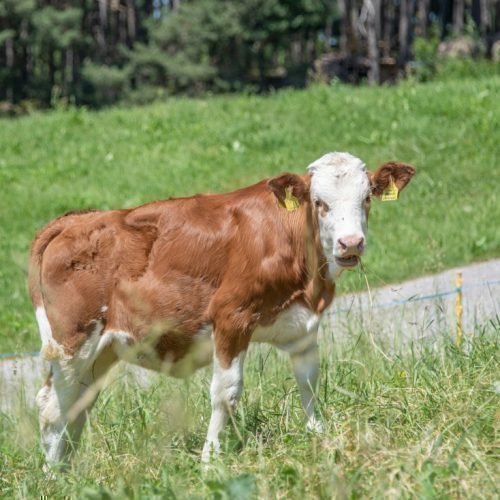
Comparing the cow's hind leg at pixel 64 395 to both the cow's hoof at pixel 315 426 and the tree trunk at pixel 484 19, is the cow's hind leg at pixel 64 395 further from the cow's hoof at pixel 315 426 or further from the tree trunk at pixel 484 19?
the tree trunk at pixel 484 19

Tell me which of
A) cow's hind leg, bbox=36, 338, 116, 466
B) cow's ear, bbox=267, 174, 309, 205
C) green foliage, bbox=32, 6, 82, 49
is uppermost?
cow's ear, bbox=267, 174, 309, 205

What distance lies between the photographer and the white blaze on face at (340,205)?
488 cm

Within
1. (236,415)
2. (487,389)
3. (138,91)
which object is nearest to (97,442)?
(236,415)

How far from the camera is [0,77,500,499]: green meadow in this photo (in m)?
4.27

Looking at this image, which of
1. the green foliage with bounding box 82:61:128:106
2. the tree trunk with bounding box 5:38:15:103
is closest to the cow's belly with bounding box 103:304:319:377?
the green foliage with bounding box 82:61:128:106

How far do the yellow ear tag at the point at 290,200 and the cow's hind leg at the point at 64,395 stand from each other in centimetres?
132

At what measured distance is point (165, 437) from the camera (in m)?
4.64

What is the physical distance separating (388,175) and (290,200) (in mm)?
563

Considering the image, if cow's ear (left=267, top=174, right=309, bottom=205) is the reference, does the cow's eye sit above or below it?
below

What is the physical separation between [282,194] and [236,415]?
1195 mm

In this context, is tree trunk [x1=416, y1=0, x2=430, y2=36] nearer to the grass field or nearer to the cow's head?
the grass field

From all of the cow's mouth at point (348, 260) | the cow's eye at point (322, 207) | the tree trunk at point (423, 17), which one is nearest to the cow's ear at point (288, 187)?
the cow's eye at point (322, 207)

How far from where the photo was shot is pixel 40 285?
228 inches

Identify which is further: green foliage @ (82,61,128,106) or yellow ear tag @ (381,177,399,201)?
green foliage @ (82,61,128,106)
